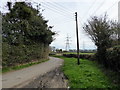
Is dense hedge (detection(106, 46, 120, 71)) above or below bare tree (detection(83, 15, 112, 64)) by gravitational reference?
below

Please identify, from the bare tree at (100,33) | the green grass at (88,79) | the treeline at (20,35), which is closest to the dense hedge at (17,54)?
the treeline at (20,35)

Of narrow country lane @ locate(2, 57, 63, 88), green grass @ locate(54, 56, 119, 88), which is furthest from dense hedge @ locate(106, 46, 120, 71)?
narrow country lane @ locate(2, 57, 63, 88)

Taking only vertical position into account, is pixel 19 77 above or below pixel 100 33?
below

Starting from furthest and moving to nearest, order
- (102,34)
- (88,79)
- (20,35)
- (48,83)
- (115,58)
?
(102,34), (20,35), (115,58), (88,79), (48,83)

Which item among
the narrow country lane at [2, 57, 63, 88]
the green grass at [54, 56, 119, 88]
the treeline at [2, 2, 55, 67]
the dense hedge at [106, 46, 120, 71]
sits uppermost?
the treeline at [2, 2, 55, 67]

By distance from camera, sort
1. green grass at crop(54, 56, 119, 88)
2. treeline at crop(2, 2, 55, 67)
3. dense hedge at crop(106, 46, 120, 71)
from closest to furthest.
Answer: green grass at crop(54, 56, 119, 88)
dense hedge at crop(106, 46, 120, 71)
treeline at crop(2, 2, 55, 67)

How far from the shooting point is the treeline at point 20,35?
1492 cm

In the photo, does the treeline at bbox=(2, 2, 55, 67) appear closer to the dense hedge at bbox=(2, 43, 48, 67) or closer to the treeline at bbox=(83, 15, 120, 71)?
the dense hedge at bbox=(2, 43, 48, 67)

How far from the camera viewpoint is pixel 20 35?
18.3 meters

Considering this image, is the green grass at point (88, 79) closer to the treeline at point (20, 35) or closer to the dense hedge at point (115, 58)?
the dense hedge at point (115, 58)

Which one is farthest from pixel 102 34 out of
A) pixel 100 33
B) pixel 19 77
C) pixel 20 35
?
pixel 19 77

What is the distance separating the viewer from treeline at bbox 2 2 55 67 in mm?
14920

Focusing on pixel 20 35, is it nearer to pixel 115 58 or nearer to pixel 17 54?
pixel 17 54

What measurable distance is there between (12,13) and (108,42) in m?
12.8
